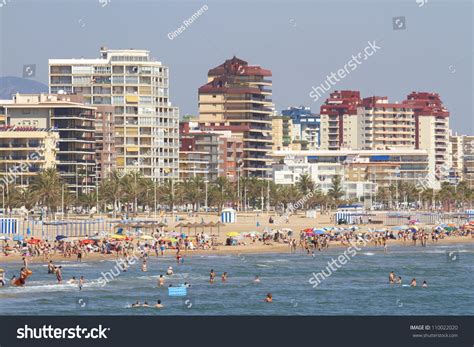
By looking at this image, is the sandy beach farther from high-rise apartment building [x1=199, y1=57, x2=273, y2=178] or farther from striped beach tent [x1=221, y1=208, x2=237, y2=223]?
high-rise apartment building [x1=199, y1=57, x2=273, y2=178]

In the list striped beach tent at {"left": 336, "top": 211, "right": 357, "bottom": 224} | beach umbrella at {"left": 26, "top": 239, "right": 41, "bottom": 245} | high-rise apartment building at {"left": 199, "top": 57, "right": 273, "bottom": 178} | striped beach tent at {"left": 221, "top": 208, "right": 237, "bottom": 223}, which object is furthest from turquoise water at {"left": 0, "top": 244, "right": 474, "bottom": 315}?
high-rise apartment building at {"left": 199, "top": 57, "right": 273, "bottom": 178}

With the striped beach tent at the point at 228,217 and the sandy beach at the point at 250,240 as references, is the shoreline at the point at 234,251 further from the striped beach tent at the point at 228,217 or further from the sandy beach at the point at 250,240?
the striped beach tent at the point at 228,217

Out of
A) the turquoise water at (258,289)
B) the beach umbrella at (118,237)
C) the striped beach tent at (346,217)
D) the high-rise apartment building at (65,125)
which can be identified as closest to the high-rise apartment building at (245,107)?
the high-rise apartment building at (65,125)

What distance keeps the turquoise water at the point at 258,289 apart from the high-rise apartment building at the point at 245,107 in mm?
107681

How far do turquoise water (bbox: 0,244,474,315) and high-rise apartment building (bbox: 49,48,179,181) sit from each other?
3135 inches

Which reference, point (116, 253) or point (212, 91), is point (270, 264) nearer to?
point (116, 253)

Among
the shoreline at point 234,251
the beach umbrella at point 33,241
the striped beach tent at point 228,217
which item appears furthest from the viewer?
the striped beach tent at point 228,217

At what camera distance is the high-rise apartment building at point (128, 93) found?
162750 mm

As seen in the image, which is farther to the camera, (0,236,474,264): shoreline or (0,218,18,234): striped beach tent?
(0,218,18,234): striped beach tent

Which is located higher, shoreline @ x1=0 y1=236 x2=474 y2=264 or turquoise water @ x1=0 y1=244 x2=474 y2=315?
shoreline @ x1=0 y1=236 x2=474 y2=264

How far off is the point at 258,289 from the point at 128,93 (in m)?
103

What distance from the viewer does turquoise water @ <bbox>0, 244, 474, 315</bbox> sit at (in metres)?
53.2
